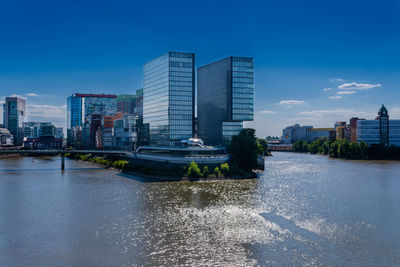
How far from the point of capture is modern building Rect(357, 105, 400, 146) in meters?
184

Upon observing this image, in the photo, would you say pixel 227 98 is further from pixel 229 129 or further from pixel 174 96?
pixel 174 96

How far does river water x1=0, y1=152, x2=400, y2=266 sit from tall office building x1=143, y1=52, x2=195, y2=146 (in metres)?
55.8

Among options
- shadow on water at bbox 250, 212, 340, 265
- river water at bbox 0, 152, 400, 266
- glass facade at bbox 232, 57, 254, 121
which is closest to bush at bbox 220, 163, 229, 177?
river water at bbox 0, 152, 400, 266

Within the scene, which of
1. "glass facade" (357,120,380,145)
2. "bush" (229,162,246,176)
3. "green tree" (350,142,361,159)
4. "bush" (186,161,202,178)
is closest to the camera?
"bush" (186,161,202,178)

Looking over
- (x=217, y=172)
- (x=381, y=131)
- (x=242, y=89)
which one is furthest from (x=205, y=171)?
(x=381, y=131)

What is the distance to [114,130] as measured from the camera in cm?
17888

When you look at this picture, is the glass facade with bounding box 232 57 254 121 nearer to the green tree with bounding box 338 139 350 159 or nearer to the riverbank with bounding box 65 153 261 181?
the riverbank with bounding box 65 153 261 181

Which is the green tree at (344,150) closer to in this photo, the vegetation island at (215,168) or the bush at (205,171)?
the vegetation island at (215,168)

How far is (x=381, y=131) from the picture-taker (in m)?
184

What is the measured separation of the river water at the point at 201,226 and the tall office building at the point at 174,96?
5575cm

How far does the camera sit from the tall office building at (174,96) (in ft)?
396

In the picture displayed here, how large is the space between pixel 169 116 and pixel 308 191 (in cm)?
6884

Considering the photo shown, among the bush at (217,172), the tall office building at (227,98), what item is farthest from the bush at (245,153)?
the tall office building at (227,98)

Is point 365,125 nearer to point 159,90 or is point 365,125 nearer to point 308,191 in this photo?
point 159,90
